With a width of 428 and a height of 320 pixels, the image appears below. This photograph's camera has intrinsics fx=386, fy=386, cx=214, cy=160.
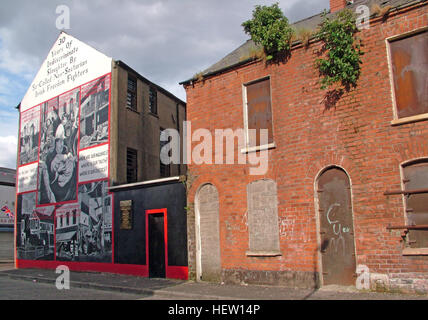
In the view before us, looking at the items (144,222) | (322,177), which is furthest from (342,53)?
(144,222)

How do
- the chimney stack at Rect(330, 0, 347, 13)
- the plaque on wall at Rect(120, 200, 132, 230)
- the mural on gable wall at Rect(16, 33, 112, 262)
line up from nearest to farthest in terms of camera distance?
the chimney stack at Rect(330, 0, 347, 13), the plaque on wall at Rect(120, 200, 132, 230), the mural on gable wall at Rect(16, 33, 112, 262)

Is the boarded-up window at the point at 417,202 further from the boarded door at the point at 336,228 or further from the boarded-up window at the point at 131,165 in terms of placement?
the boarded-up window at the point at 131,165

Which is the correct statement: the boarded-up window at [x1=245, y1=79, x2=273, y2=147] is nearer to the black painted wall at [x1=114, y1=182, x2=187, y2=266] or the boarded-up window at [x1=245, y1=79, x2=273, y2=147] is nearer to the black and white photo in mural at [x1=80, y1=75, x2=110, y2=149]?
the black painted wall at [x1=114, y1=182, x2=187, y2=266]

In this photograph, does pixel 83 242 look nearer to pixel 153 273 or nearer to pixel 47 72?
pixel 153 273

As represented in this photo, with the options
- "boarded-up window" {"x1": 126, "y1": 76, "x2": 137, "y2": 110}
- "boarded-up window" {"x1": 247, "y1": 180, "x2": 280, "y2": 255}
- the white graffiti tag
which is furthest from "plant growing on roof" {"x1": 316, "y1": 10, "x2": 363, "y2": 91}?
"boarded-up window" {"x1": 126, "y1": 76, "x2": 137, "y2": 110}

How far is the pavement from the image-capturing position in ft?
29.0

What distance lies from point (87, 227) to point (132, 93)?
6601 millimetres

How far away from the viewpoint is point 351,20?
392 inches

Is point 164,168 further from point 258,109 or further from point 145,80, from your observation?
point 258,109

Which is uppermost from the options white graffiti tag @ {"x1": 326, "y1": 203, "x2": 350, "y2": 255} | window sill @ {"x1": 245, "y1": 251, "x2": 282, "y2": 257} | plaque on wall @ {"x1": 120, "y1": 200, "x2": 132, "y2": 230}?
plaque on wall @ {"x1": 120, "y1": 200, "x2": 132, "y2": 230}

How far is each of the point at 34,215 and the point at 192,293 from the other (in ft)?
43.0

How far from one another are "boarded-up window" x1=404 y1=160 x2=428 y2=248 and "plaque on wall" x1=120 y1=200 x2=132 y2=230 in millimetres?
9910

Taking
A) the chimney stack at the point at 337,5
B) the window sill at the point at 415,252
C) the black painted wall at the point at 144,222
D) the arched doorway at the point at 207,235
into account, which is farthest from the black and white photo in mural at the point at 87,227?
→ the chimney stack at the point at 337,5

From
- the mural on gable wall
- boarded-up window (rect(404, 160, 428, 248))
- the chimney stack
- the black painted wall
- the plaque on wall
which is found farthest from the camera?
the mural on gable wall
